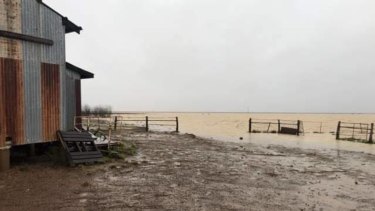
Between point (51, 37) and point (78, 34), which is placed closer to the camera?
point (51, 37)

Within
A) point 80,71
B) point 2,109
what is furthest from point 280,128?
point 2,109

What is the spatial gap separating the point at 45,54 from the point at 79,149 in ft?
12.2

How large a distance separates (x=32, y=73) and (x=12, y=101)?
132cm

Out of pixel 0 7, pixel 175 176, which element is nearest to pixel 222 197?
pixel 175 176

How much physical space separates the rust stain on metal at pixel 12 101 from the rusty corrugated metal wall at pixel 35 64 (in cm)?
3

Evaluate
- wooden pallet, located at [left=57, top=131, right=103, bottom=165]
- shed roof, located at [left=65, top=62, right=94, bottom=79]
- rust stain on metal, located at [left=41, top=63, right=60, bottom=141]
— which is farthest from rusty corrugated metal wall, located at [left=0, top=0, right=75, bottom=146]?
shed roof, located at [left=65, top=62, right=94, bottom=79]

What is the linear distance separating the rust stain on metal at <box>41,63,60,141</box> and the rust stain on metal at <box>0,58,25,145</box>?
0.98m

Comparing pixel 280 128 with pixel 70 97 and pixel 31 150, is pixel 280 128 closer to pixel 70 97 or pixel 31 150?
pixel 70 97

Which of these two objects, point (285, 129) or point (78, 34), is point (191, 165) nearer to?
point (78, 34)

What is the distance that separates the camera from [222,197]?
32.2 ft

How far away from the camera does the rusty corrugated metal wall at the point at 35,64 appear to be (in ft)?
43.3

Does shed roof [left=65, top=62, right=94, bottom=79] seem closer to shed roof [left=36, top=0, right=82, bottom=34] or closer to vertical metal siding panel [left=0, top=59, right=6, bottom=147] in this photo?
shed roof [left=36, top=0, right=82, bottom=34]

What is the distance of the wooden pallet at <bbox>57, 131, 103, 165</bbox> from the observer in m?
13.7

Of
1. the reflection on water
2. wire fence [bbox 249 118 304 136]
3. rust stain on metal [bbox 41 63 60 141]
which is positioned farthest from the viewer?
wire fence [bbox 249 118 304 136]
